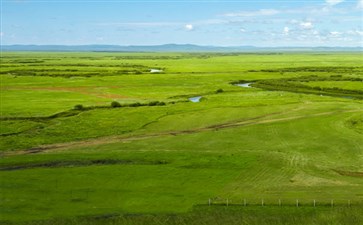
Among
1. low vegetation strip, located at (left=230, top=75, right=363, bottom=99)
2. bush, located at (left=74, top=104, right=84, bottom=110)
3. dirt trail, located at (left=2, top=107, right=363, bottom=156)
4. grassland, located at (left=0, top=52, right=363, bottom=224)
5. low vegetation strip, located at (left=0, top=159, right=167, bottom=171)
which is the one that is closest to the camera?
grassland, located at (left=0, top=52, right=363, bottom=224)

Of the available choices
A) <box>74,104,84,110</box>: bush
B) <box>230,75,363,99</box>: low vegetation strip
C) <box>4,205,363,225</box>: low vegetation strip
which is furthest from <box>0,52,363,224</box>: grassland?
<box>230,75,363,99</box>: low vegetation strip

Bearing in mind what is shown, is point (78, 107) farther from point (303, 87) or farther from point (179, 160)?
point (303, 87)

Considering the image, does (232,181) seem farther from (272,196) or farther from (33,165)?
(33,165)

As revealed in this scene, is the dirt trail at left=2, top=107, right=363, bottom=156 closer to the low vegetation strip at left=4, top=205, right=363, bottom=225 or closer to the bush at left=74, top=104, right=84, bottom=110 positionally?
the low vegetation strip at left=4, top=205, right=363, bottom=225

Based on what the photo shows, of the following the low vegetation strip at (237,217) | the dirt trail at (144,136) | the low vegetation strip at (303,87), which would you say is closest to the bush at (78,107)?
the dirt trail at (144,136)

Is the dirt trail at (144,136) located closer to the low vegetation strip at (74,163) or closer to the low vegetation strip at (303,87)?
the low vegetation strip at (74,163)

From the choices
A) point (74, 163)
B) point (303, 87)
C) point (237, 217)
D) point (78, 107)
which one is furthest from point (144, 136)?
point (303, 87)

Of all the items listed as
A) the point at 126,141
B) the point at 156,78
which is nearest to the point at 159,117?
the point at 126,141

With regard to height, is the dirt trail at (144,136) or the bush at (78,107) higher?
the bush at (78,107)
